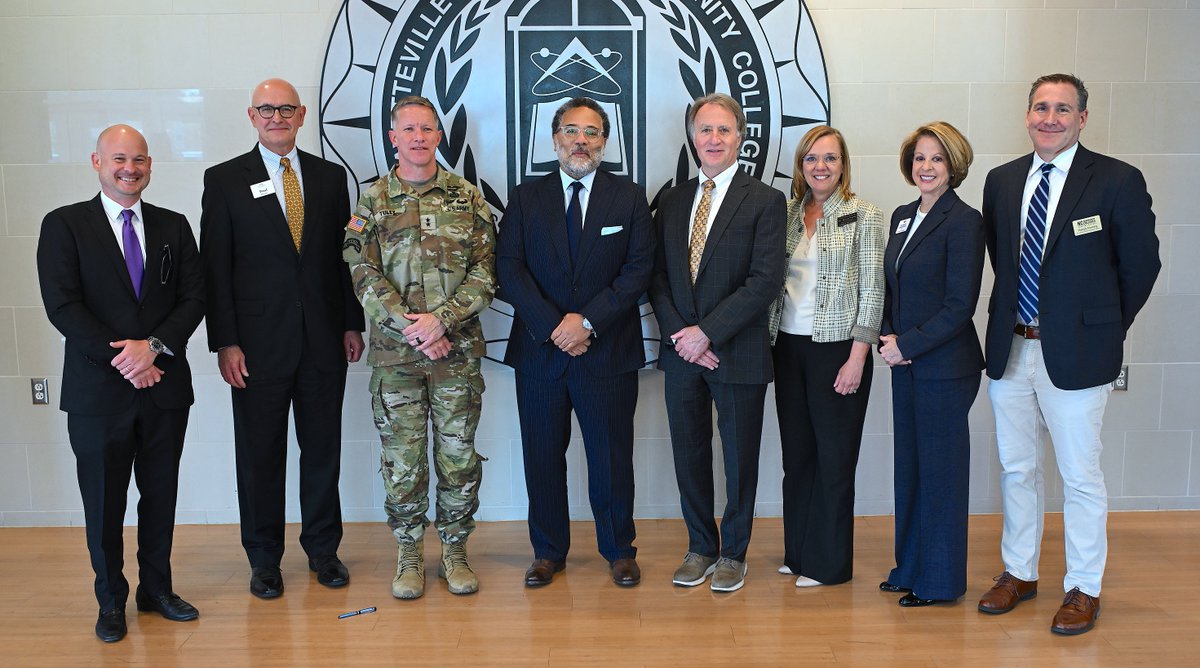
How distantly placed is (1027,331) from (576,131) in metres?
1.77

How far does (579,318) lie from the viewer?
3561 millimetres

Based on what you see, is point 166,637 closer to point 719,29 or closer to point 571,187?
point 571,187

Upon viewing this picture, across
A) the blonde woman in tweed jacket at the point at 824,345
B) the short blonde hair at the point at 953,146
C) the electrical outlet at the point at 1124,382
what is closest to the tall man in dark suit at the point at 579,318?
the blonde woman in tweed jacket at the point at 824,345

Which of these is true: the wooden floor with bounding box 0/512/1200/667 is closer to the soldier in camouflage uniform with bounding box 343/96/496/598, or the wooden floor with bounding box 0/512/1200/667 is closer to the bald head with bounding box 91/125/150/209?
the soldier in camouflage uniform with bounding box 343/96/496/598

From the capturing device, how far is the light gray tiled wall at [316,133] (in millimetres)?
4277

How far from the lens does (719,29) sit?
4.25 m

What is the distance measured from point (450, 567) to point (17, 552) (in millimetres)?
2023

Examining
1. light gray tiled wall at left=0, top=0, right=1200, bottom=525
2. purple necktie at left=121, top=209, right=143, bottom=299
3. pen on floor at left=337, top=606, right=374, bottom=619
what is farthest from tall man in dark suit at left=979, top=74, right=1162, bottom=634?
purple necktie at left=121, top=209, right=143, bottom=299

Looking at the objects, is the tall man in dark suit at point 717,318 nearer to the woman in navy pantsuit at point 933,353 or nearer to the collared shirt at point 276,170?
the woman in navy pantsuit at point 933,353

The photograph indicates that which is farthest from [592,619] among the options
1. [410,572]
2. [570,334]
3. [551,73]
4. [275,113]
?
[551,73]

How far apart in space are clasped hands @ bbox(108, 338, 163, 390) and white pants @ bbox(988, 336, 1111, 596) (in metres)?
2.94

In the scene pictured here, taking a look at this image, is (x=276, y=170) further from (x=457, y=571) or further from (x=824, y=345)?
(x=824, y=345)

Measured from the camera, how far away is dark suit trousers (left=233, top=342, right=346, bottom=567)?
144 inches

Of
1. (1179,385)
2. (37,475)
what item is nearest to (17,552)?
(37,475)
